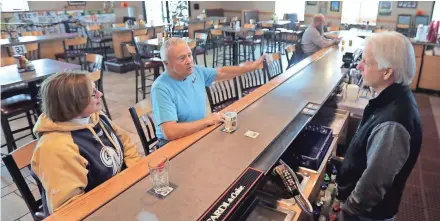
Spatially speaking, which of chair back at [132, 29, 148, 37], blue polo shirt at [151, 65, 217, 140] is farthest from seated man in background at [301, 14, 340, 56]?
chair back at [132, 29, 148, 37]

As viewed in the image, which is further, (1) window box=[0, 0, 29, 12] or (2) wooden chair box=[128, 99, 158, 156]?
(1) window box=[0, 0, 29, 12]

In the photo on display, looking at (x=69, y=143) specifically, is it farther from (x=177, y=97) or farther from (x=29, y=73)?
(x=29, y=73)

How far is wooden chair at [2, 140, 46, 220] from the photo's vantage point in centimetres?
140

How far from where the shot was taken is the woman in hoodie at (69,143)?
1252 millimetres

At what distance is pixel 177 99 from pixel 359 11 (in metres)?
9.61

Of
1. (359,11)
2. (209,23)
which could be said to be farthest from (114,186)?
(359,11)

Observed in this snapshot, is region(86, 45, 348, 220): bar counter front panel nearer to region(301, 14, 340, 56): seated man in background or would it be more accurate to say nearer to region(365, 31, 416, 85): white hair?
region(365, 31, 416, 85): white hair

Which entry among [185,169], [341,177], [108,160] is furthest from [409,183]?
[108,160]

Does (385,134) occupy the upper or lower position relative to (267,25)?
lower

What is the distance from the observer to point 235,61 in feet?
23.7

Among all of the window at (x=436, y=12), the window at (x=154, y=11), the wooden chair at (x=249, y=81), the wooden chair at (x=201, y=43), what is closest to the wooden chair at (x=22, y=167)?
the wooden chair at (x=249, y=81)

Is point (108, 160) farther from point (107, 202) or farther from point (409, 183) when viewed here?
point (409, 183)

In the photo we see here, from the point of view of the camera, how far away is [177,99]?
1.96 m

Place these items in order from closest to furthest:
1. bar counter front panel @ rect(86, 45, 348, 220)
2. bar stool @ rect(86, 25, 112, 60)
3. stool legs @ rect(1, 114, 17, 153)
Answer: bar counter front panel @ rect(86, 45, 348, 220), stool legs @ rect(1, 114, 17, 153), bar stool @ rect(86, 25, 112, 60)
